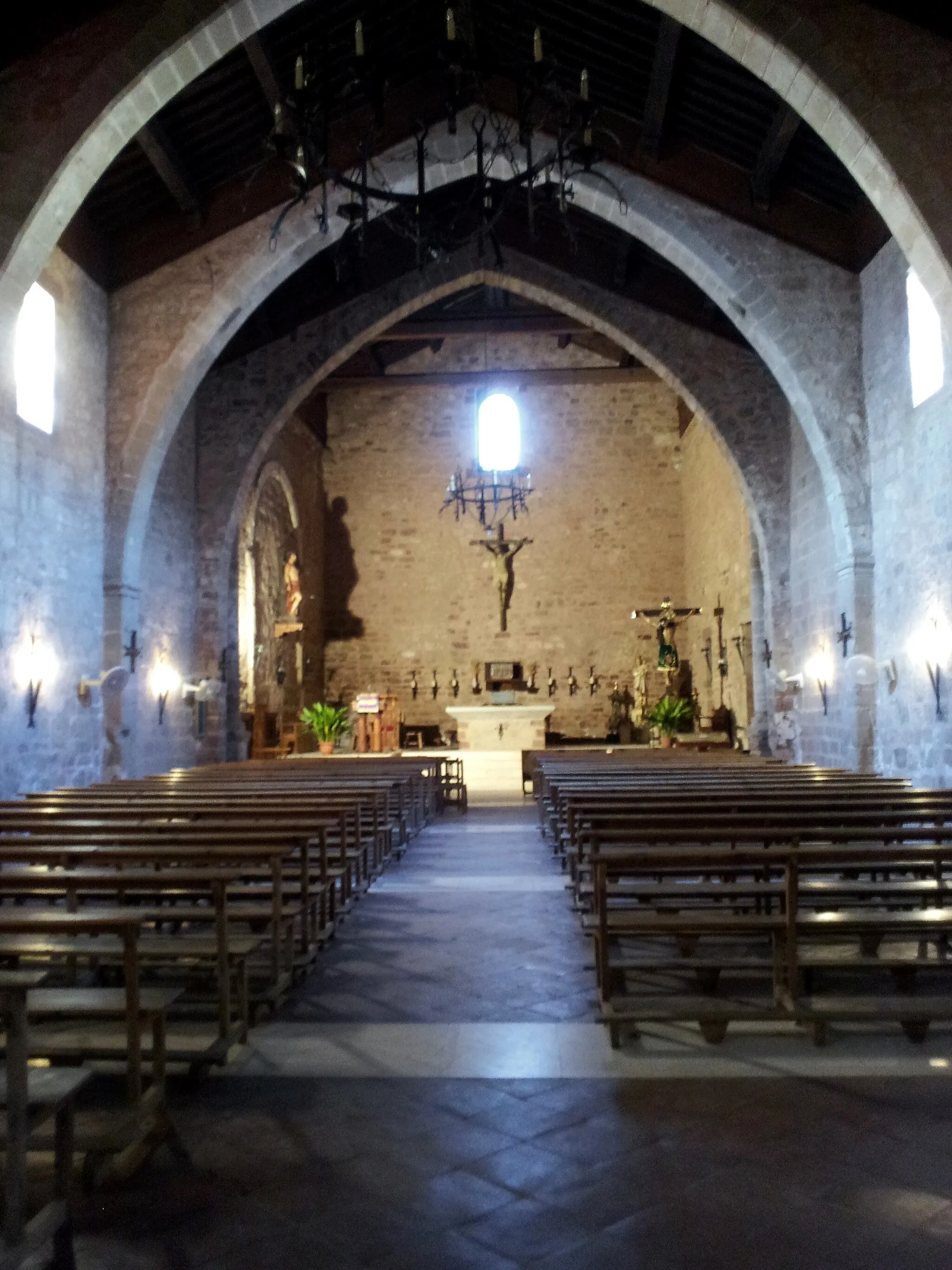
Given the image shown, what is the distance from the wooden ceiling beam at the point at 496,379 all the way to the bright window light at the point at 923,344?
1154 centimetres

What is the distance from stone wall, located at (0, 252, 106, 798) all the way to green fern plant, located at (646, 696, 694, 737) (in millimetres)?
A: 10219

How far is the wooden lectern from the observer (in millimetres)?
18578

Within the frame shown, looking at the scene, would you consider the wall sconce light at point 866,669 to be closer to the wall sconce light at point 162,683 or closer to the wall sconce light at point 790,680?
the wall sconce light at point 790,680

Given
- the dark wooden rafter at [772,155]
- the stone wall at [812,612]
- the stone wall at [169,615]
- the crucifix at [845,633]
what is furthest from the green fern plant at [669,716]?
the dark wooden rafter at [772,155]

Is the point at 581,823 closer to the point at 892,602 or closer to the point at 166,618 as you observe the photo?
the point at 892,602

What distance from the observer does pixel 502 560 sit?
21031 millimetres

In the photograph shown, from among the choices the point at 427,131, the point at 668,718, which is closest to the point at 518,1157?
the point at 427,131

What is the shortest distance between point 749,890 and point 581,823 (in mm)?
1442

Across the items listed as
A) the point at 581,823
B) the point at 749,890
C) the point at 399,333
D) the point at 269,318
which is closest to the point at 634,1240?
the point at 749,890

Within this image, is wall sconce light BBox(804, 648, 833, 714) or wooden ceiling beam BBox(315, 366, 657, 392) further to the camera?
wooden ceiling beam BBox(315, 366, 657, 392)

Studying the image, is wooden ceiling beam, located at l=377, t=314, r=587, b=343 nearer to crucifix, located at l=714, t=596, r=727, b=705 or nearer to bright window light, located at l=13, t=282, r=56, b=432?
crucifix, located at l=714, t=596, r=727, b=705

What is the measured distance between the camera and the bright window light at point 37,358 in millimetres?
9953

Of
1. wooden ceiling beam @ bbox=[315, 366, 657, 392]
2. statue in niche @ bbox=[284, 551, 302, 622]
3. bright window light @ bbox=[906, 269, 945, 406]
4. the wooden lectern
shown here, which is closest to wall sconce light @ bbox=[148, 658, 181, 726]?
the wooden lectern

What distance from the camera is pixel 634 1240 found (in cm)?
251
